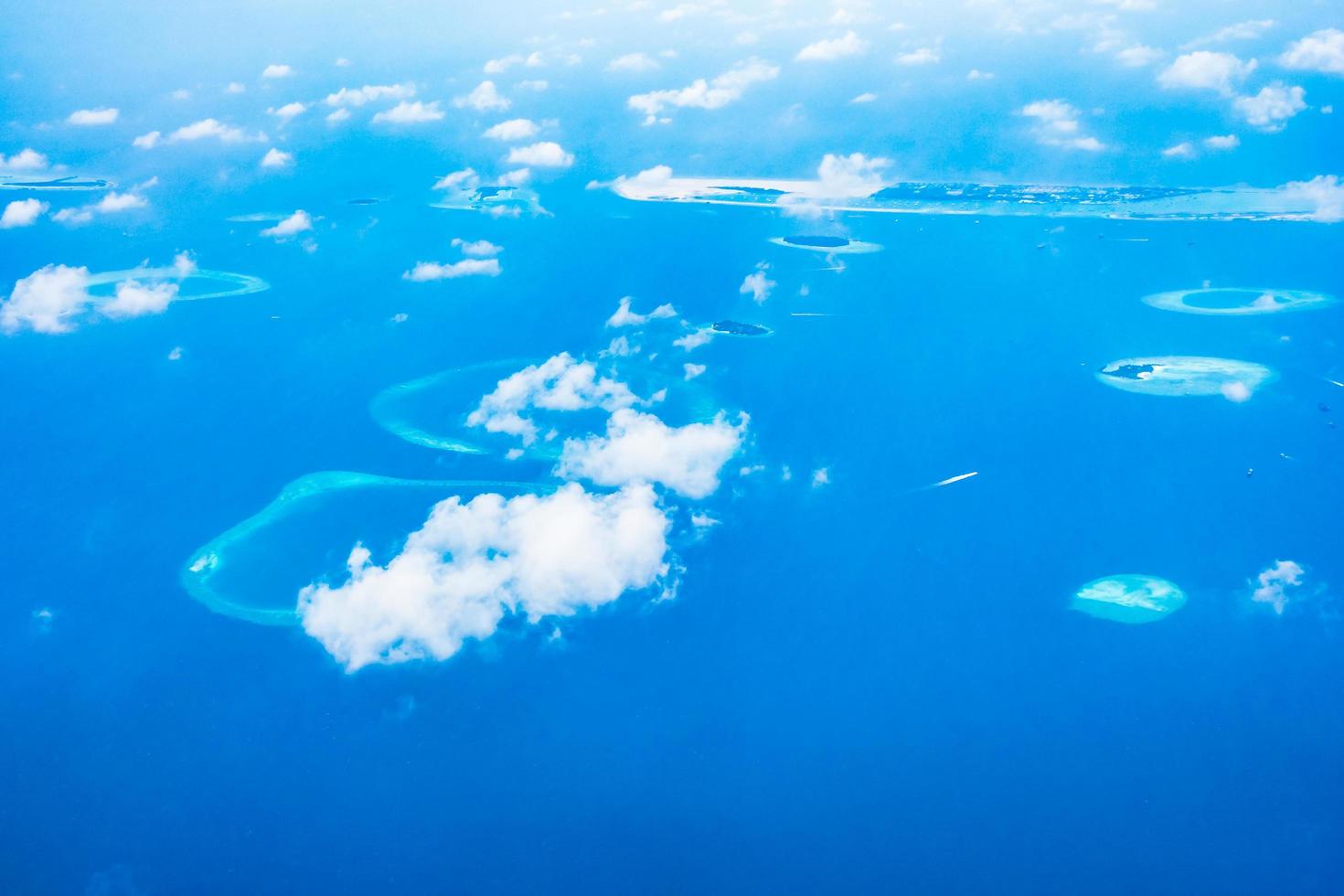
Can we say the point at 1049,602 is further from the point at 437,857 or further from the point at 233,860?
the point at 233,860

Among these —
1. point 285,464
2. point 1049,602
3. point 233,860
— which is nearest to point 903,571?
point 1049,602

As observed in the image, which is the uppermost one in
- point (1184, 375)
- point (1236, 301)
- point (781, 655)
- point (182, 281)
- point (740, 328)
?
point (182, 281)

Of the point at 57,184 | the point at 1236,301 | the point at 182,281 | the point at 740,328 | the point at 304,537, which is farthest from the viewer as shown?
the point at 57,184

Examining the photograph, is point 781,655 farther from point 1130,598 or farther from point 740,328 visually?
point 740,328

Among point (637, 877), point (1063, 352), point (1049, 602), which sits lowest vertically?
point (637, 877)

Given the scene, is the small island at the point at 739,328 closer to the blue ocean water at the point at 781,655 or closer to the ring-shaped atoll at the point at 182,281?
the blue ocean water at the point at 781,655

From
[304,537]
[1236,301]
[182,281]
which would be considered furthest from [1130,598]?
[182,281]
